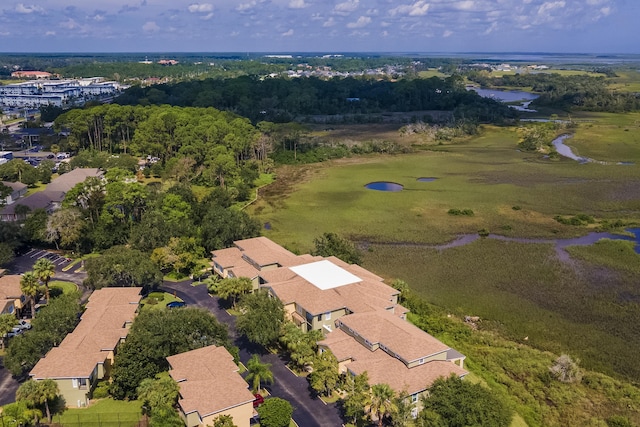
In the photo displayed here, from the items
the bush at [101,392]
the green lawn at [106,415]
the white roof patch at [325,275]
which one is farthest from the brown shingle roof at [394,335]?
the bush at [101,392]

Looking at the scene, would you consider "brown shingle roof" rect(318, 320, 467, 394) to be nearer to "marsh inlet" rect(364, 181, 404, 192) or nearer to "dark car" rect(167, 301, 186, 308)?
"dark car" rect(167, 301, 186, 308)

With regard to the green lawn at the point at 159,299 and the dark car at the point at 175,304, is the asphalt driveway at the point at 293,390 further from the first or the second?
the green lawn at the point at 159,299

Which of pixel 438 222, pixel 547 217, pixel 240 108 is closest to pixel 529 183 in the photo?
pixel 547 217

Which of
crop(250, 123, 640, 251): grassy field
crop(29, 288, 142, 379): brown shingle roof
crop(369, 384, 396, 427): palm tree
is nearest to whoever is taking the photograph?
crop(369, 384, 396, 427): palm tree

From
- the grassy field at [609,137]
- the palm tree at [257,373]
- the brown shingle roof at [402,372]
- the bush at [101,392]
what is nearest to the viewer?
the brown shingle roof at [402,372]

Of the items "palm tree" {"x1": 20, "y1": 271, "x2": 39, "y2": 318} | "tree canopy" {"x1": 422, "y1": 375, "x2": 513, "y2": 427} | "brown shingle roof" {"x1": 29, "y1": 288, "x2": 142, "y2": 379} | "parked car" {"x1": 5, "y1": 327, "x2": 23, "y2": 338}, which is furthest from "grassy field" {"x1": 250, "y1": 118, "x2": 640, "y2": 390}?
"parked car" {"x1": 5, "y1": 327, "x2": 23, "y2": 338}
